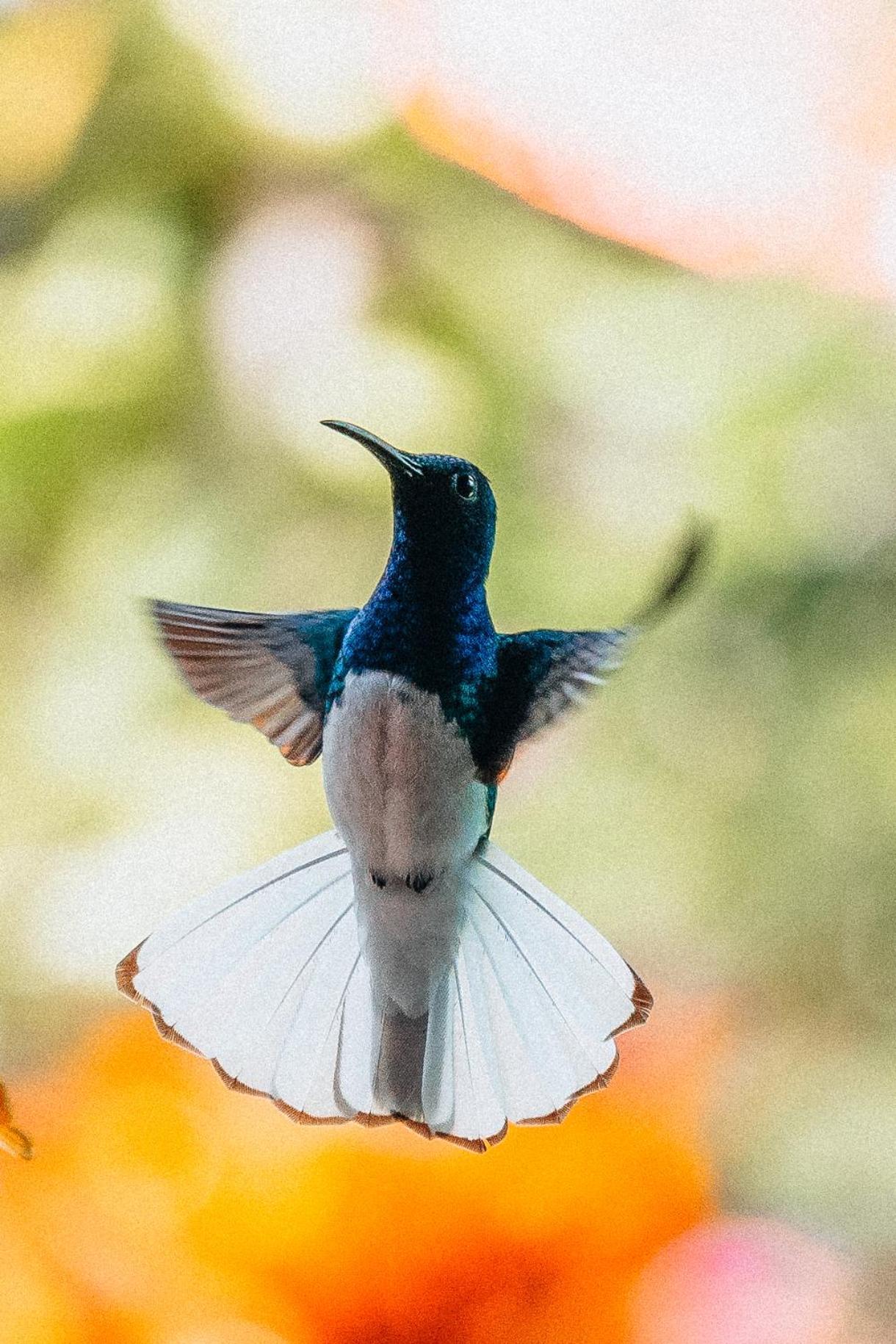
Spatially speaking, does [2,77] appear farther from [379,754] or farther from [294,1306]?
[294,1306]

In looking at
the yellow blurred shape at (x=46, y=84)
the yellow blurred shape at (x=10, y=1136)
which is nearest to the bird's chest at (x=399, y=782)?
the yellow blurred shape at (x=10, y=1136)

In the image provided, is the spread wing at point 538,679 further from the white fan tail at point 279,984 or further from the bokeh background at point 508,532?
the bokeh background at point 508,532

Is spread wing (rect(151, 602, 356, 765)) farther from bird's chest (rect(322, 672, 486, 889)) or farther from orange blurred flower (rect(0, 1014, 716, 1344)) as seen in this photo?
orange blurred flower (rect(0, 1014, 716, 1344))

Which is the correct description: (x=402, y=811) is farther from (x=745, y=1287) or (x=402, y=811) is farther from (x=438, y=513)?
(x=745, y=1287)

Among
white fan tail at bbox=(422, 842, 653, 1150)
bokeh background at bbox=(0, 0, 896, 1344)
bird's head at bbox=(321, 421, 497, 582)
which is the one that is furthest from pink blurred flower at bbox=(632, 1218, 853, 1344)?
bird's head at bbox=(321, 421, 497, 582)

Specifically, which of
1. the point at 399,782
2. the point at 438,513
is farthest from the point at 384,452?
the point at 399,782

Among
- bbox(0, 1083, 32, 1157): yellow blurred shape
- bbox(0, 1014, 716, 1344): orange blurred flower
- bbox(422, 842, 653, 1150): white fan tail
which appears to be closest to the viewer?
bbox(0, 1083, 32, 1157): yellow blurred shape

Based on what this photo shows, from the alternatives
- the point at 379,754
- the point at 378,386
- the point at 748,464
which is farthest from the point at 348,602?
the point at 379,754
